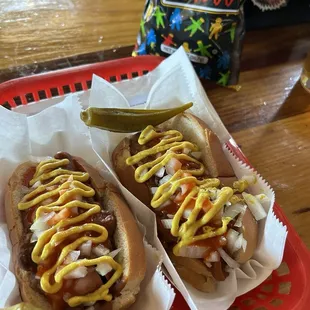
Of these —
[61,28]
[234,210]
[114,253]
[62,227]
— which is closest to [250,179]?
[234,210]

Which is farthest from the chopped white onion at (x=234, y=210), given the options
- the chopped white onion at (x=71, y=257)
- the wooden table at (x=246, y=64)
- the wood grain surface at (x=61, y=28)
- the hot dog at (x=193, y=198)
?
the wood grain surface at (x=61, y=28)

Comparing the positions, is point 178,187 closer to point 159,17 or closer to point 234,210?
point 234,210

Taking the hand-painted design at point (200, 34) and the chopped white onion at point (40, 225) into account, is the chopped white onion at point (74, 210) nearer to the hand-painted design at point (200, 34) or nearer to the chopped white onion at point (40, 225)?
the chopped white onion at point (40, 225)

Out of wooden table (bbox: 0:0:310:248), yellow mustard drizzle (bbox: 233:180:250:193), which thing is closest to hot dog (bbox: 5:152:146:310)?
yellow mustard drizzle (bbox: 233:180:250:193)

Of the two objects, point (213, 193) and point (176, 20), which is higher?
point (176, 20)

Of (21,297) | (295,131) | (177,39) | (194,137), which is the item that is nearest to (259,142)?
(295,131)

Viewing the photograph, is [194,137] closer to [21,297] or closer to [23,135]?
[23,135]
